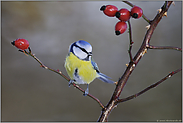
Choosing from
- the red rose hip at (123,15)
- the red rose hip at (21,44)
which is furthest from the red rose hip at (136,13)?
the red rose hip at (21,44)

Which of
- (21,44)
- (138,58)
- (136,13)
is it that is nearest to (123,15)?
(136,13)

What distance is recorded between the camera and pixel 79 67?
76cm

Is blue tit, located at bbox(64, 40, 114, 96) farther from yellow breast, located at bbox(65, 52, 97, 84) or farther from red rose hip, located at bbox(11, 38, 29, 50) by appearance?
red rose hip, located at bbox(11, 38, 29, 50)

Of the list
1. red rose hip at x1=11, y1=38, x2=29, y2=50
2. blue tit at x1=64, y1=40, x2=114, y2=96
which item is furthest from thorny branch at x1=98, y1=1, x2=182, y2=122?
red rose hip at x1=11, y1=38, x2=29, y2=50

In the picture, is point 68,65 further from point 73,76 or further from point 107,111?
point 107,111

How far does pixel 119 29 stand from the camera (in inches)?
18.3

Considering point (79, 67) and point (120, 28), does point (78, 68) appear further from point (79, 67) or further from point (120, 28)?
point (120, 28)

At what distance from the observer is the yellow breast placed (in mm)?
757

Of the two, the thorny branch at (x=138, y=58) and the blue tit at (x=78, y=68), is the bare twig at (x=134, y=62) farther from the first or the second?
the blue tit at (x=78, y=68)

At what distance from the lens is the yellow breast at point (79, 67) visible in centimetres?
76

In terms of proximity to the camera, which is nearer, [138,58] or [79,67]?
[138,58]

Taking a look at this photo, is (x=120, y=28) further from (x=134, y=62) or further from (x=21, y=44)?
(x=21, y=44)

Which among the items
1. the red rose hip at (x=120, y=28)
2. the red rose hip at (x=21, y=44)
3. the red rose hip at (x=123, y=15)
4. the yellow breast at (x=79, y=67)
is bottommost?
the red rose hip at (x=21, y=44)

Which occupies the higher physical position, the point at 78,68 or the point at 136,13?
the point at 136,13
